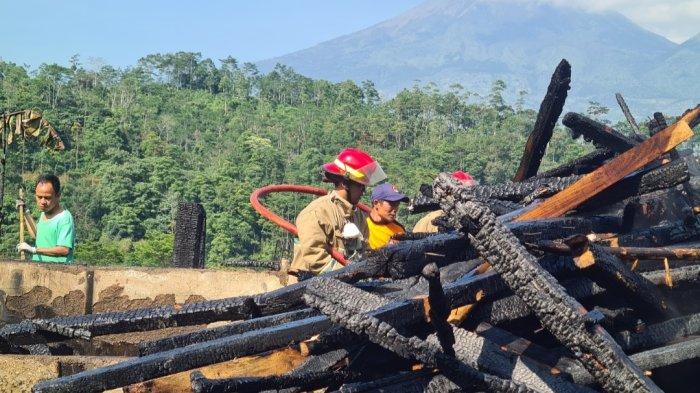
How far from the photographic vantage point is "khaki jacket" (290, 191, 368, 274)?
616 centimetres

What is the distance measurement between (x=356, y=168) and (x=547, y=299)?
3.96m

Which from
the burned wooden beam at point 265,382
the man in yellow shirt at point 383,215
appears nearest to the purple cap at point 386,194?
the man in yellow shirt at point 383,215

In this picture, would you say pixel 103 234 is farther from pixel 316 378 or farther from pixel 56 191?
pixel 316 378

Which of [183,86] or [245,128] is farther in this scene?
[183,86]

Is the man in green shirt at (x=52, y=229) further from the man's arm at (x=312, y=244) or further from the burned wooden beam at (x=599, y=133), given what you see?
the burned wooden beam at (x=599, y=133)

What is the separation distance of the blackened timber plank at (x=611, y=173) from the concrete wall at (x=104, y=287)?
11.1 feet

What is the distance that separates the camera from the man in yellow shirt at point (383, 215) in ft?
23.4

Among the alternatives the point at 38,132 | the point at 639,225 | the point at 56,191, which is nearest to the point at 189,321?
the point at 639,225

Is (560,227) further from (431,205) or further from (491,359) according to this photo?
(491,359)

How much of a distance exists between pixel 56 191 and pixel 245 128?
73719 millimetres

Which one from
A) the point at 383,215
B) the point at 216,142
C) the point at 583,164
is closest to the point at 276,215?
the point at 383,215

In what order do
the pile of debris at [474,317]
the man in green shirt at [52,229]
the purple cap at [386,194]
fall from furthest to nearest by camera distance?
the man in green shirt at [52,229] < the purple cap at [386,194] < the pile of debris at [474,317]

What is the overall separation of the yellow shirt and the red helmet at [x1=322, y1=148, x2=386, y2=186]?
665 millimetres

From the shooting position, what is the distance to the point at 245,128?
80688mm
